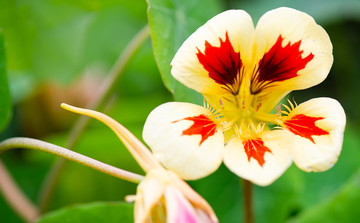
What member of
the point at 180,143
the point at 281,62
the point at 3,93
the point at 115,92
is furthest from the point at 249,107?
the point at 115,92

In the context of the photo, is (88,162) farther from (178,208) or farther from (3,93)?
(3,93)

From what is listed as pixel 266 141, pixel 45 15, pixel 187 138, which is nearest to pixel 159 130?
pixel 187 138

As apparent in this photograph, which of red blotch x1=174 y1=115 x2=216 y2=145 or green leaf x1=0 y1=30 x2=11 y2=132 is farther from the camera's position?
green leaf x1=0 y1=30 x2=11 y2=132

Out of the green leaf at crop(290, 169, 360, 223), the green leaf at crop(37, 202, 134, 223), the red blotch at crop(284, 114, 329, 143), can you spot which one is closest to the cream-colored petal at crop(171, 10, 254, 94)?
the red blotch at crop(284, 114, 329, 143)

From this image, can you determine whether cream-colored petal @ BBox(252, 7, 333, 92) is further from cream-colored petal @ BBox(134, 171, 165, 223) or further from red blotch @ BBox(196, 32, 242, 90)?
cream-colored petal @ BBox(134, 171, 165, 223)

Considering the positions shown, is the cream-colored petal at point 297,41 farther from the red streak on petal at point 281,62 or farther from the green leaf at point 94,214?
the green leaf at point 94,214
